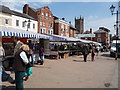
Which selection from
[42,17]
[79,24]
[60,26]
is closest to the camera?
[42,17]

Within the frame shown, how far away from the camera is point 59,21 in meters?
49.7

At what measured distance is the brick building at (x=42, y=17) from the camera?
134 ft

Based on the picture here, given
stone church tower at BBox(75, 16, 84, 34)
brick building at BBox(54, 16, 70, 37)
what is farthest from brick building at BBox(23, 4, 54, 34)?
stone church tower at BBox(75, 16, 84, 34)

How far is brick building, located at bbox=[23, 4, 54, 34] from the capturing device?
40.9 metres

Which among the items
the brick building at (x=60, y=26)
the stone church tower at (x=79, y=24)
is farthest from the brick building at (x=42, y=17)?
the stone church tower at (x=79, y=24)

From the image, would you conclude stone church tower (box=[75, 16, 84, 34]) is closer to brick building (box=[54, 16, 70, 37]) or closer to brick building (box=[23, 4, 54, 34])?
brick building (box=[54, 16, 70, 37])

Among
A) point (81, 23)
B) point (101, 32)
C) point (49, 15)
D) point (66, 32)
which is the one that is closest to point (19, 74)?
point (49, 15)

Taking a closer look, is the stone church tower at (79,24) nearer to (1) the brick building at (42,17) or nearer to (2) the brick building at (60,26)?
(2) the brick building at (60,26)

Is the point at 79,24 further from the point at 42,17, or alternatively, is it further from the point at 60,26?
the point at 42,17

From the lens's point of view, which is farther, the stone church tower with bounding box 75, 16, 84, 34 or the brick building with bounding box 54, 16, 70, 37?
the stone church tower with bounding box 75, 16, 84, 34

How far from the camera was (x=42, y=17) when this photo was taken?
42.4 meters

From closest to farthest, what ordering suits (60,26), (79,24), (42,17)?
(42,17) < (60,26) < (79,24)

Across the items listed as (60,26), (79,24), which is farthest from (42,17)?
(79,24)

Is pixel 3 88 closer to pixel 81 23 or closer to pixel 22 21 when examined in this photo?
pixel 22 21
